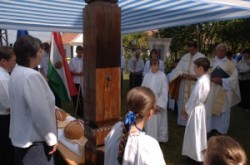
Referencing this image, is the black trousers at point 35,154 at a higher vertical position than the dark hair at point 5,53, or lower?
lower

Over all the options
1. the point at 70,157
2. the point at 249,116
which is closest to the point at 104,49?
the point at 70,157

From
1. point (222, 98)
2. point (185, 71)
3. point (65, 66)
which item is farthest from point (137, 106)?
point (65, 66)

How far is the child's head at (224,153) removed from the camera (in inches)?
47.7

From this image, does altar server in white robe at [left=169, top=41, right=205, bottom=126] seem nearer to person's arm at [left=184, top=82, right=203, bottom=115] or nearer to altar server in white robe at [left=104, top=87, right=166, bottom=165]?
person's arm at [left=184, top=82, right=203, bottom=115]

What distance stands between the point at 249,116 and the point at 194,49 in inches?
113

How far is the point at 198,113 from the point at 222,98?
5.46 feet

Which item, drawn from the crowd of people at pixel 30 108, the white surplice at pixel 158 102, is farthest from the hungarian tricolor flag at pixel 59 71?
the crowd of people at pixel 30 108

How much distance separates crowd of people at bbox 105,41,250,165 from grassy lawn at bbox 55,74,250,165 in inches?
7.0

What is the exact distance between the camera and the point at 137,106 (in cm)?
181

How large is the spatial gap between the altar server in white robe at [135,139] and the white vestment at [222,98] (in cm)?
377

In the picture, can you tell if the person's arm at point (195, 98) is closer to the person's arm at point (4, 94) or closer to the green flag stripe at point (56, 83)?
the person's arm at point (4, 94)

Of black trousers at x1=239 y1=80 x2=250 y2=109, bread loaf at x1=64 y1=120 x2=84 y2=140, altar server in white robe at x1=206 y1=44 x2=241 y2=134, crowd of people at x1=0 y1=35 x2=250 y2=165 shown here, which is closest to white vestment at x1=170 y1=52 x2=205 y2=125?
altar server in white robe at x1=206 y1=44 x2=241 y2=134

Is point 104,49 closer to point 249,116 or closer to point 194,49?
point 194,49

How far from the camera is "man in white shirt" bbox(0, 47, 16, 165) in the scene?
9.80 feet
